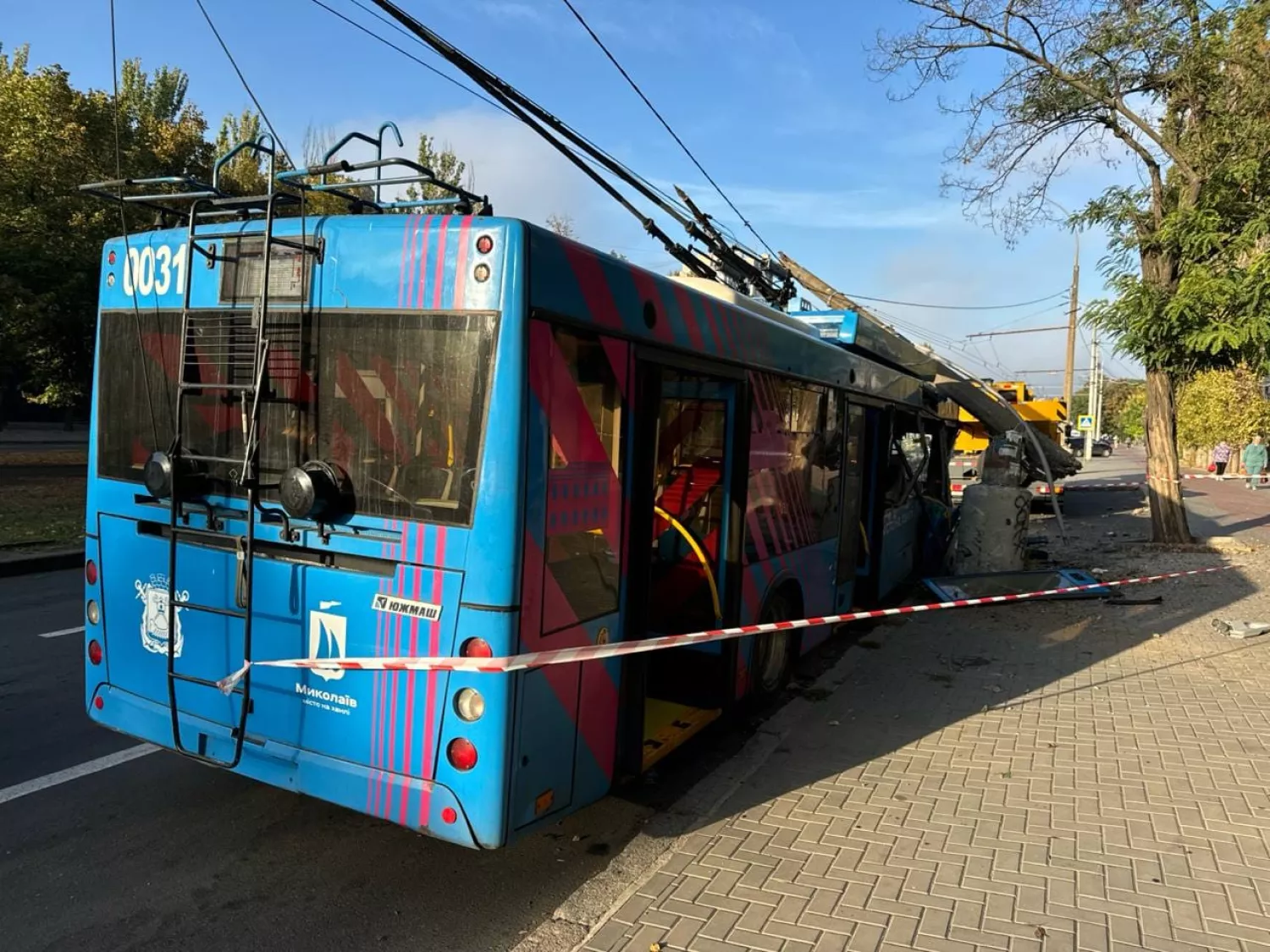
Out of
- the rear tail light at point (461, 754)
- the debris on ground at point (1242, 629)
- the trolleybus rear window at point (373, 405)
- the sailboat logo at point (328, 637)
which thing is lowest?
the debris on ground at point (1242, 629)

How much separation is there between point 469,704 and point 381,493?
0.90 metres

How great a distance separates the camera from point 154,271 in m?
3.84

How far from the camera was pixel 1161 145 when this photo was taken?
36.2ft

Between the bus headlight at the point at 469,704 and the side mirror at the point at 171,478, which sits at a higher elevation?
the side mirror at the point at 171,478

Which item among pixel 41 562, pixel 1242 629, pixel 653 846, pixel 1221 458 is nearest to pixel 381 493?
pixel 653 846

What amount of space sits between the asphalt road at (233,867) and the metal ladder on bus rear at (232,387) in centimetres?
52

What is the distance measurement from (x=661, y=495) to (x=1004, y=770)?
8.54 ft

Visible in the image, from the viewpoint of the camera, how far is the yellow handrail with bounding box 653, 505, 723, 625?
16.5 feet

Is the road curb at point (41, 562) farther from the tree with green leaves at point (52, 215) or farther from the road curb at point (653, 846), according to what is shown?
the road curb at point (653, 846)

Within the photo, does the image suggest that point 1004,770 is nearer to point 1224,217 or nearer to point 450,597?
point 450,597

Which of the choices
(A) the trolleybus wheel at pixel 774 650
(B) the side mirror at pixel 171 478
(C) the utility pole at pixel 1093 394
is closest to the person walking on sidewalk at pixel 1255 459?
(C) the utility pole at pixel 1093 394

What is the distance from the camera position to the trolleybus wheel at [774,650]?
5.64 meters

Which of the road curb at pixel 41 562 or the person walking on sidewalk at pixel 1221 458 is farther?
the person walking on sidewalk at pixel 1221 458

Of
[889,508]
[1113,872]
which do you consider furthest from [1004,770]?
[889,508]
